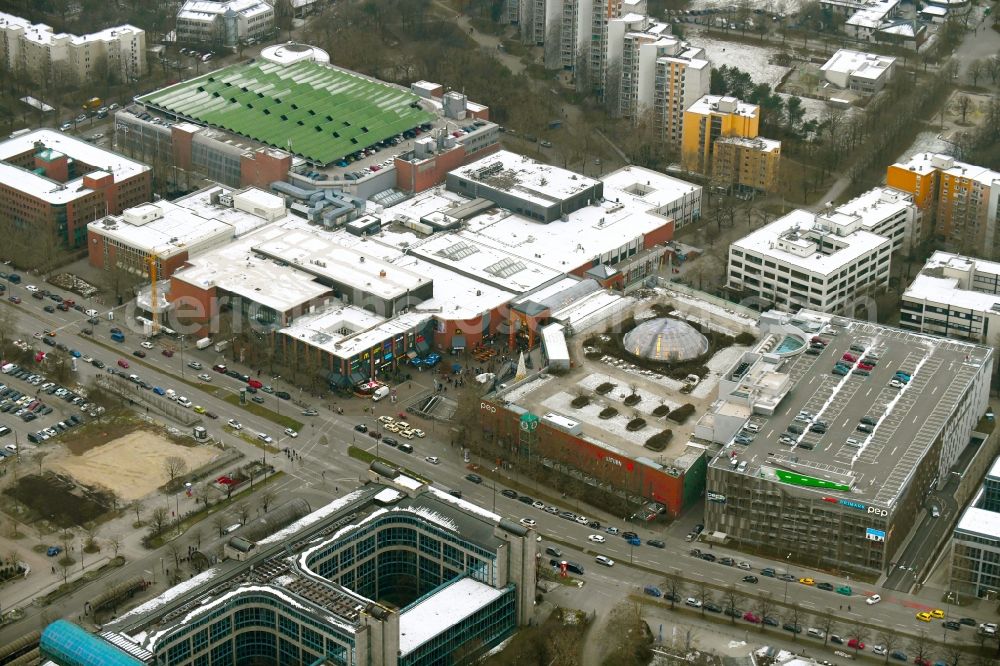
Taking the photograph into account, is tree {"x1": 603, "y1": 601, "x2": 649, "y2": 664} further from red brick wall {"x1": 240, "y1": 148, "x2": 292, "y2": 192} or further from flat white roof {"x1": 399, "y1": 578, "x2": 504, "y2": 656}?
red brick wall {"x1": 240, "y1": 148, "x2": 292, "y2": 192}

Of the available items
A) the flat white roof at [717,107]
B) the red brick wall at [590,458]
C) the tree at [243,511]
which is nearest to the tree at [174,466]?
the tree at [243,511]

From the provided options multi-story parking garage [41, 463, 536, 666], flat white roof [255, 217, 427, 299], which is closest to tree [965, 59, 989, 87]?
flat white roof [255, 217, 427, 299]

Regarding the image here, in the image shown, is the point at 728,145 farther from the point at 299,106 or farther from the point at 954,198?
the point at 299,106

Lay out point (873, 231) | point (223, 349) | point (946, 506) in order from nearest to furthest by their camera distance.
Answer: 1. point (946, 506)
2. point (223, 349)
3. point (873, 231)

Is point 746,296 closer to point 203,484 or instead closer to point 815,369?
point 815,369

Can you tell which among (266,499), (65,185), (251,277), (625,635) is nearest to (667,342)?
(625,635)

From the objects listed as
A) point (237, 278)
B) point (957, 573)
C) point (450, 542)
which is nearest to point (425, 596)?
point (450, 542)
